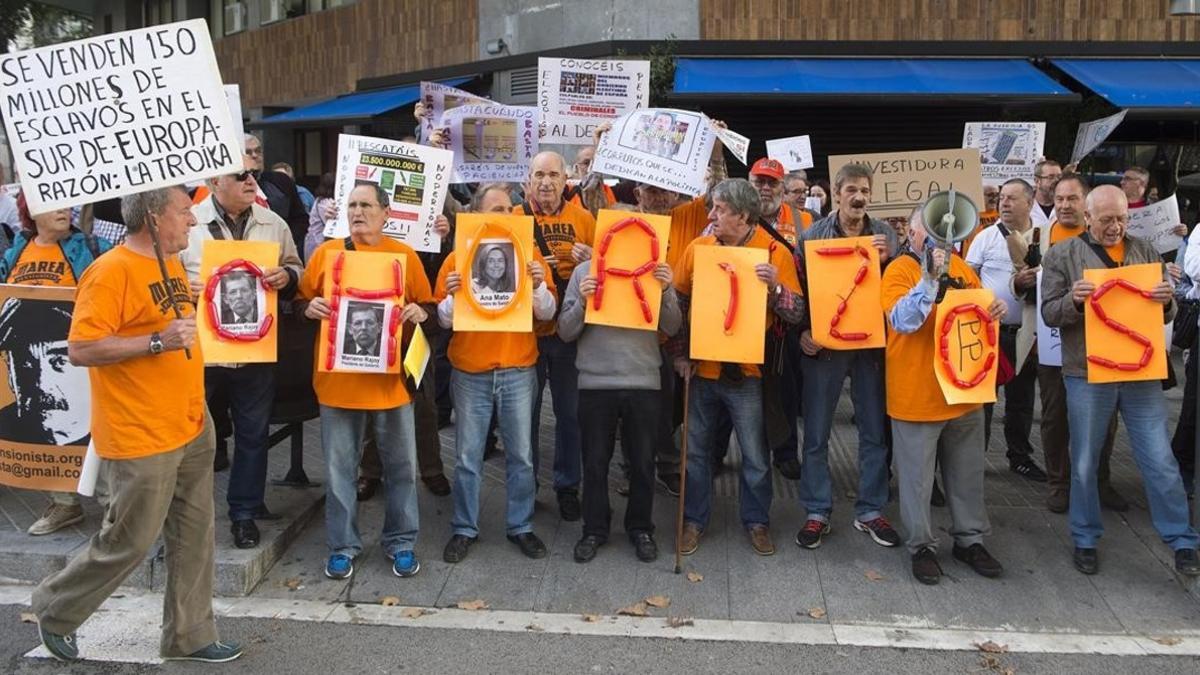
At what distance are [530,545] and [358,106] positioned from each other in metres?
12.6

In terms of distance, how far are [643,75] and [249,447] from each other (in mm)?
3487

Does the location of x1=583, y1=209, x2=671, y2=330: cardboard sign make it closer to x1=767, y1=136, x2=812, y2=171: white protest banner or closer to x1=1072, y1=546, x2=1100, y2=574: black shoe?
x1=1072, y1=546, x2=1100, y2=574: black shoe

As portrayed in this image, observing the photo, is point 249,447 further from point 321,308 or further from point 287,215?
point 287,215

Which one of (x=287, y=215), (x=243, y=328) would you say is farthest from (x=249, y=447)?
(x=287, y=215)

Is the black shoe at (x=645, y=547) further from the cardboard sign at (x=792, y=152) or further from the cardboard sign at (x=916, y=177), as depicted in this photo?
the cardboard sign at (x=792, y=152)

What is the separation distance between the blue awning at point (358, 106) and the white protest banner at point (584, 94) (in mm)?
9274

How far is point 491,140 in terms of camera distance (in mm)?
6945

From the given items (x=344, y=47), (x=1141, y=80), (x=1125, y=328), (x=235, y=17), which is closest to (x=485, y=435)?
(x=1125, y=328)

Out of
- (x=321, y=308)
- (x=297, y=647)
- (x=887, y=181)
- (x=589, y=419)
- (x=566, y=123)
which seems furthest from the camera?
(x=566, y=123)

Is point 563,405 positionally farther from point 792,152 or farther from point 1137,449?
point 792,152

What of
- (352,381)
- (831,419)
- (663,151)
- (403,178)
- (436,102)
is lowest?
(831,419)

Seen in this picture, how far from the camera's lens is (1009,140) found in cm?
818

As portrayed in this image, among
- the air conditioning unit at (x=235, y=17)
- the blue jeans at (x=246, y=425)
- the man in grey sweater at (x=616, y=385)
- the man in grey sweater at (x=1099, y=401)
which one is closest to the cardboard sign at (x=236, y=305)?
the blue jeans at (x=246, y=425)

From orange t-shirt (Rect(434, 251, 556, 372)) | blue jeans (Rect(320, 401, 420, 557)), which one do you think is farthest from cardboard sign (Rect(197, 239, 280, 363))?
orange t-shirt (Rect(434, 251, 556, 372))
